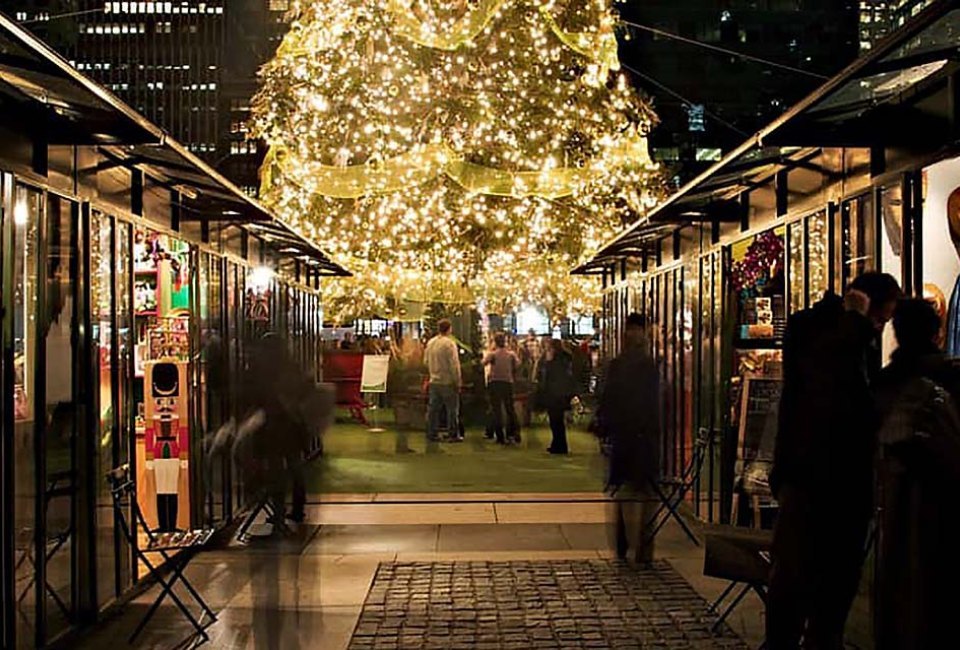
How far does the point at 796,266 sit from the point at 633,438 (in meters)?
1.97

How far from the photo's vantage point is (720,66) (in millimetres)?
91000

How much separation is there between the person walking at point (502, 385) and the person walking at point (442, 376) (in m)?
0.77

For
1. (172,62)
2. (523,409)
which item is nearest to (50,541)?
(523,409)

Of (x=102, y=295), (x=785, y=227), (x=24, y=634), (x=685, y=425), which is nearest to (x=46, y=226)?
(x=102, y=295)

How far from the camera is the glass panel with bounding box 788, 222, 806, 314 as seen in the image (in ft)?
28.7

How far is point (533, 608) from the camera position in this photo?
27.1 ft

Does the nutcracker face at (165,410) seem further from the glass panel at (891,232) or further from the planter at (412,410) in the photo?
the planter at (412,410)

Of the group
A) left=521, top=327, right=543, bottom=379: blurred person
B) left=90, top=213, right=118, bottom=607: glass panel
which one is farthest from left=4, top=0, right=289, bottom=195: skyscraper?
left=90, top=213, right=118, bottom=607: glass panel

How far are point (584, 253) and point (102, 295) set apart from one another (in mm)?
11287

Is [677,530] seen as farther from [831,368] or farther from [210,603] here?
[831,368]

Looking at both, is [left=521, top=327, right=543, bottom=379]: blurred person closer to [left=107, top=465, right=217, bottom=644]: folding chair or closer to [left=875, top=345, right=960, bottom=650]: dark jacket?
[left=107, top=465, right=217, bottom=644]: folding chair

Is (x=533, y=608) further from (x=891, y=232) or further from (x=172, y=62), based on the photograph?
(x=172, y=62)

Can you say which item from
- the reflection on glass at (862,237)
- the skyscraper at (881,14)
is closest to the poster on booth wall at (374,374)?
the skyscraper at (881,14)

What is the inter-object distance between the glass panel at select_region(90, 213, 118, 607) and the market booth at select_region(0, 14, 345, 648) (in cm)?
2
